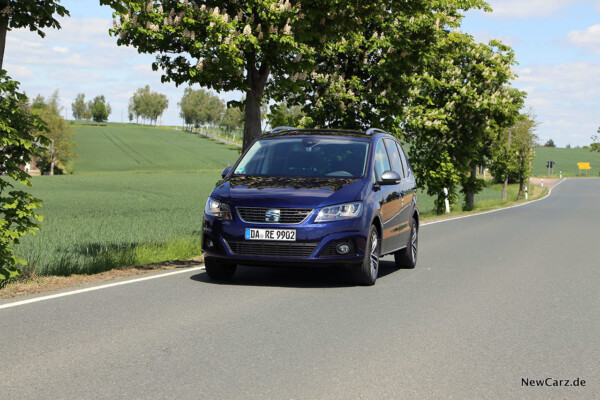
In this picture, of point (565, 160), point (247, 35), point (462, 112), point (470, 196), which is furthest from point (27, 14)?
point (565, 160)

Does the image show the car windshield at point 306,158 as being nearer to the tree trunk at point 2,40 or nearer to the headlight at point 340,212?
the headlight at point 340,212

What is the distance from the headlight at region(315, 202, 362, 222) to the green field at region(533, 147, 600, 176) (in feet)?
→ 432

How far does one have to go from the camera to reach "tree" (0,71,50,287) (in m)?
8.47

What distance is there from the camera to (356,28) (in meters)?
14.2

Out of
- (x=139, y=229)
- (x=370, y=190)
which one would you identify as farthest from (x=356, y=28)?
(x=139, y=229)

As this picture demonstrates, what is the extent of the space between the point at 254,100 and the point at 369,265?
7227 millimetres

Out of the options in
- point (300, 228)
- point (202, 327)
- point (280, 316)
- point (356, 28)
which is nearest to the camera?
point (202, 327)

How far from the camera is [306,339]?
6465 mm

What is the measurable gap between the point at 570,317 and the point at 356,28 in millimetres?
7786

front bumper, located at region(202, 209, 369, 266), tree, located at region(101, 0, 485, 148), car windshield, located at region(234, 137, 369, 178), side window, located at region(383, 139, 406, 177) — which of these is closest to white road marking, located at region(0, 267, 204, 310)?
front bumper, located at region(202, 209, 369, 266)

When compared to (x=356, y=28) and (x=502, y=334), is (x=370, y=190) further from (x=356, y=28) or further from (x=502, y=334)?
(x=356, y=28)

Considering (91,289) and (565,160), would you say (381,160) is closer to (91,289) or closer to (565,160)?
(91,289)

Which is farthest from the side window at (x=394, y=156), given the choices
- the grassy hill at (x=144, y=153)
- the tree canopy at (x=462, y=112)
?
the grassy hill at (x=144, y=153)

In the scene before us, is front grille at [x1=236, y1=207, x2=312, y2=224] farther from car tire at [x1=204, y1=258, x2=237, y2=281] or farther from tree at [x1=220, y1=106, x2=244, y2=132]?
tree at [x1=220, y1=106, x2=244, y2=132]
